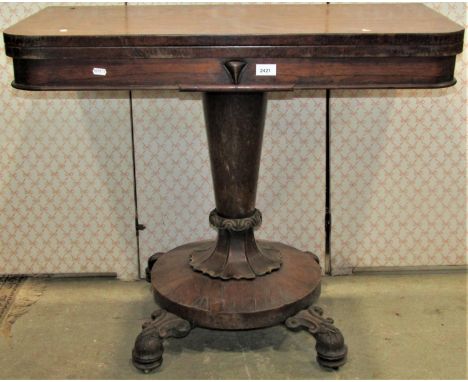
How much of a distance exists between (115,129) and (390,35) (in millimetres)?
1340

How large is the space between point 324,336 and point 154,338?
574 millimetres

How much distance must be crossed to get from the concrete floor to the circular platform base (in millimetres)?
159

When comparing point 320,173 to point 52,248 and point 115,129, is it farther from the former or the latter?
point 52,248

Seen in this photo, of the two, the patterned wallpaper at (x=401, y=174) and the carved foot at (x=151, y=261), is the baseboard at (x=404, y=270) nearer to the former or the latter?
the patterned wallpaper at (x=401, y=174)

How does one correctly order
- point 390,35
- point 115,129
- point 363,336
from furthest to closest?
point 115,129 < point 363,336 < point 390,35

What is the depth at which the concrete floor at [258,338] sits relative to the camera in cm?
262

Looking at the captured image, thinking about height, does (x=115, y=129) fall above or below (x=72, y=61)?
below

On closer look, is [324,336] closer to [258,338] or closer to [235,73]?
[258,338]

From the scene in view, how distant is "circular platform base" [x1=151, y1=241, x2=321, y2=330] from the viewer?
103 inches

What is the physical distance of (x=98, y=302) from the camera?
3102 millimetres

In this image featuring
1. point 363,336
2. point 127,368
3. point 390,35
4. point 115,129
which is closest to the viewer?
point 390,35

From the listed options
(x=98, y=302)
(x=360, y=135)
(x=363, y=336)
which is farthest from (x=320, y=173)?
(x=98, y=302)

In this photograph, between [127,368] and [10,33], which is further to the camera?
[127,368]

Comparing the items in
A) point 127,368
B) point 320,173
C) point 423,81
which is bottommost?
point 127,368
